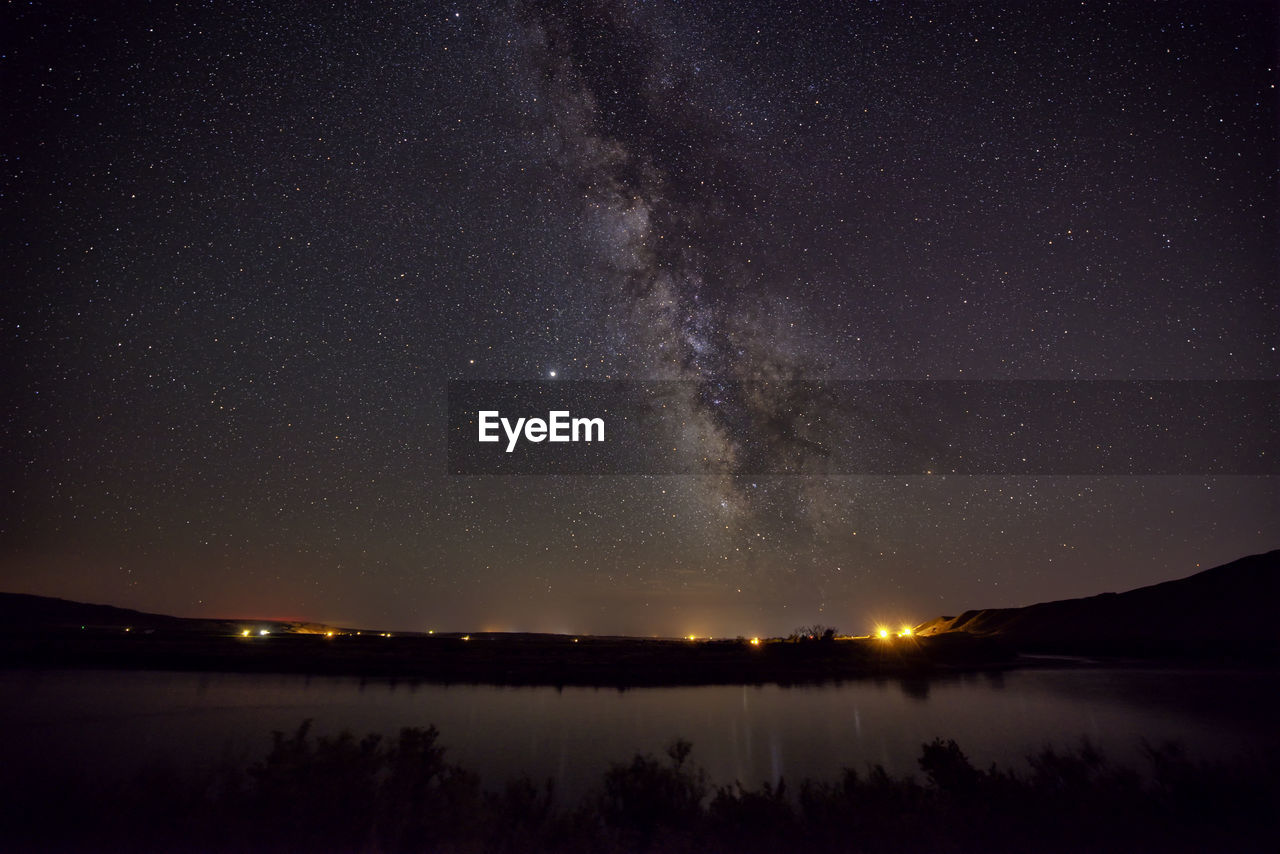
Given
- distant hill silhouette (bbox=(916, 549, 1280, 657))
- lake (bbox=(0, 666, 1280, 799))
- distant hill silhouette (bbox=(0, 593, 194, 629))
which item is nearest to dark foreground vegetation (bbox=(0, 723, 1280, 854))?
lake (bbox=(0, 666, 1280, 799))

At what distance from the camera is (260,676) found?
96.8 feet

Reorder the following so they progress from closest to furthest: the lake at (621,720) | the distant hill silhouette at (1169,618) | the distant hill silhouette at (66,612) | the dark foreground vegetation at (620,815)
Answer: the dark foreground vegetation at (620,815), the lake at (621,720), the distant hill silhouette at (1169,618), the distant hill silhouette at (66,612)

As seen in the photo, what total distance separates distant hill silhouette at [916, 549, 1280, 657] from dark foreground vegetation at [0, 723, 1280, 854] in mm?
46687

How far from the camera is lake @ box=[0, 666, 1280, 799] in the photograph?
553 inches

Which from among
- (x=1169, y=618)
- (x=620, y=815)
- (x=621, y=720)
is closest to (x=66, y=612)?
(x=621, y=720)

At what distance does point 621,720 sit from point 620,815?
11190 millimetres

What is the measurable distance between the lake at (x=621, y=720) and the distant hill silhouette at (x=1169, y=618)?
67.4 feet

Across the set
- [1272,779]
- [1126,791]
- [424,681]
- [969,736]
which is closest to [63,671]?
[424,681]

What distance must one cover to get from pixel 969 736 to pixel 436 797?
1530 centimetres

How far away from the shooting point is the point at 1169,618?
2203 inches

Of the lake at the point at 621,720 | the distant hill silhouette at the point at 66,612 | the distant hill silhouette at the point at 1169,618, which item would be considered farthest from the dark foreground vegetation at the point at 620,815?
the distant hill silhouette at the point at 66,612

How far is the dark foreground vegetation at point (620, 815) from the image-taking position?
7.25m

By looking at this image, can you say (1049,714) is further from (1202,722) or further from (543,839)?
(543,839)

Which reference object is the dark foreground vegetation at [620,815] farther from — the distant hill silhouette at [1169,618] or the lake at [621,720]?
the distant hill silhouette at [1169,618]
